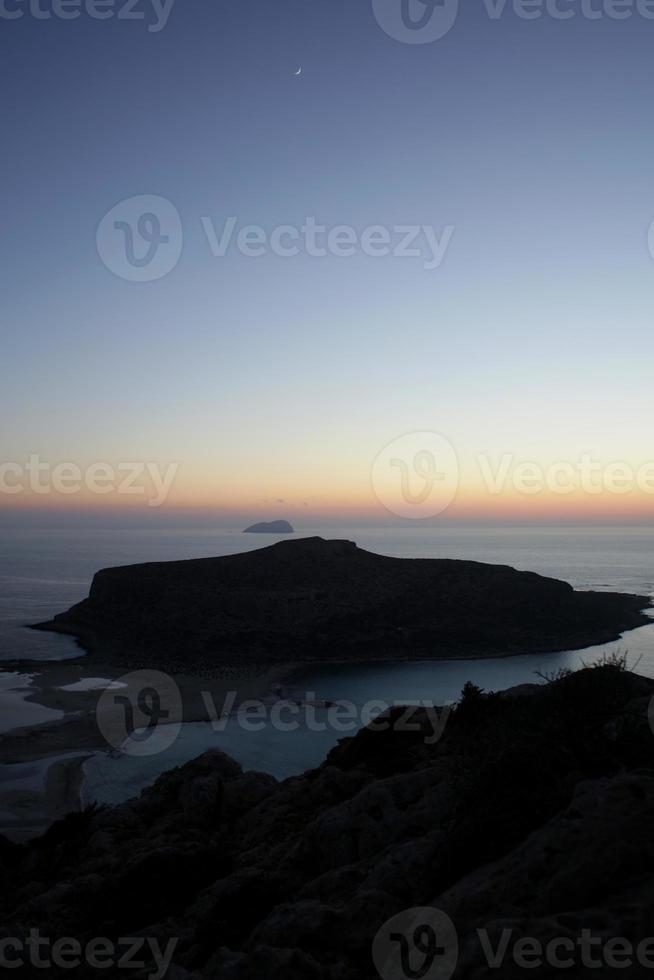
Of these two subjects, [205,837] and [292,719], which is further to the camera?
[292,719]

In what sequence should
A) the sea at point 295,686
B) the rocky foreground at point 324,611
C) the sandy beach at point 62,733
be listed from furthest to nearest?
the rocky foreground at point 324,611
the sea at point 295,686
the sandy beach at point 62,733

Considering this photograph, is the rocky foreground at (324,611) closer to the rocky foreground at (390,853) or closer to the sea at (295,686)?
the sea at (295,686)

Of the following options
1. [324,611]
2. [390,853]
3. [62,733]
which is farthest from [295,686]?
[390,853]

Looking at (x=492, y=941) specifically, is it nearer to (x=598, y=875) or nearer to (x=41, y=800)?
(x=598, y=875)

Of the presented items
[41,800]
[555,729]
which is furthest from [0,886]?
[41,800]

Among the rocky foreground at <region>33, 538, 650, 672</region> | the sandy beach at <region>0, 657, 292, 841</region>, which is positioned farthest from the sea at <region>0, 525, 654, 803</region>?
the rocky foreground at <region>33, 538, 650, 672</region>

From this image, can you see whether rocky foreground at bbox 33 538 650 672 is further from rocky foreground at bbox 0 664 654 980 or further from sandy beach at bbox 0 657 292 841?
rocky foreground at bbox 0 664 654 980

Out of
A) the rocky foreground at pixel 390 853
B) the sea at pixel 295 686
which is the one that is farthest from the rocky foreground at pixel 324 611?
the rocky foreground at pixel 390 853

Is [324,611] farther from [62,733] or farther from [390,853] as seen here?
[390,853]
